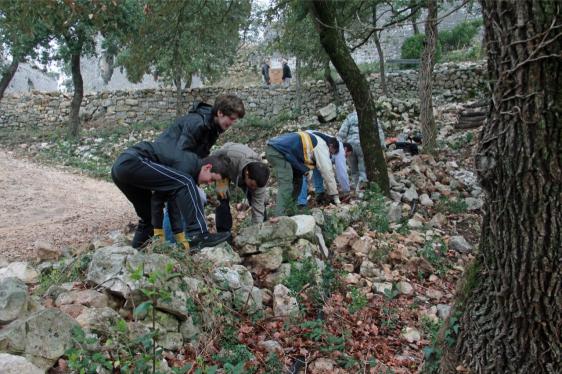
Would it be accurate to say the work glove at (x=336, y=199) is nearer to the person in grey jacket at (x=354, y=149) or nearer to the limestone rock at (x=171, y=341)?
the person in grey jacket at (x=354, y=149)

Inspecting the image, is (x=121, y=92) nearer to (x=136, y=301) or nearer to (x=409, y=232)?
(x=409, y=232)

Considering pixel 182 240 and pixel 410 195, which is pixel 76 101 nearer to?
pixel 410 195

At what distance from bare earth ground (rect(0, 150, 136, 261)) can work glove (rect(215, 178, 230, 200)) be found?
221 cm

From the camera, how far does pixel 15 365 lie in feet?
7.14

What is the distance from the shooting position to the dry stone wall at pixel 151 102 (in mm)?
17047

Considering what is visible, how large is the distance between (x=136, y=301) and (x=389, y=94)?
573 inches

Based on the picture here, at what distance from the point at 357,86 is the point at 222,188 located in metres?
2.61

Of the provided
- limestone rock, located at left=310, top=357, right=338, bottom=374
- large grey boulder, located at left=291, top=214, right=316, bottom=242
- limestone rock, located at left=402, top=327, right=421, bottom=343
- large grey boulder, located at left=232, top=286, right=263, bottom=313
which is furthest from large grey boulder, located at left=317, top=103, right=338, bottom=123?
limestone rock, located at left=310, top=357, right=338, bottom=374

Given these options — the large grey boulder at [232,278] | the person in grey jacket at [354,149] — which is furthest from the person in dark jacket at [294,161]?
the large grey boulder at [232,278]

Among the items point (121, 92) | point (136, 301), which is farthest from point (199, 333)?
point (121, 92)

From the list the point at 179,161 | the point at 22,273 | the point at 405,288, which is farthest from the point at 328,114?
the point at 22,273

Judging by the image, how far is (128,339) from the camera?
2.62m

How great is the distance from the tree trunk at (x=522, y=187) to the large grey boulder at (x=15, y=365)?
209cm

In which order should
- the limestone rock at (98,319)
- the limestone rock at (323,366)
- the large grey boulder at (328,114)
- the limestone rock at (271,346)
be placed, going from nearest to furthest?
1. the limestone rock at (98,319)
2. the limestone rock at (323,366)
3. the limestone rock at (271,346)
4. the large grey boulder at (328,114)
